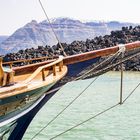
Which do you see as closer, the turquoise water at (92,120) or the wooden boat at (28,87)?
the wooden boat at (28,87)

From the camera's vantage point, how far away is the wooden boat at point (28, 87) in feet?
28.3

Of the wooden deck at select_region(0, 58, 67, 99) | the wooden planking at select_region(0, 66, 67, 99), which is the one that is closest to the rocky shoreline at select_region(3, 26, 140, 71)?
the wooden deck at select_region(0, 58, 67, 99)

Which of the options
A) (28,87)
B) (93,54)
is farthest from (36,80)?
(93,54)

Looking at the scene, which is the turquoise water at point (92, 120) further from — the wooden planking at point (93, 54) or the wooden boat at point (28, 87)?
the wooden planking at point (93, 54)

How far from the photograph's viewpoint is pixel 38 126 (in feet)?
61.1

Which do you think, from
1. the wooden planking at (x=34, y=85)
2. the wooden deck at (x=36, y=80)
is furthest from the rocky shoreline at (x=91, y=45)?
the wooden planking at (x=34, y=85)

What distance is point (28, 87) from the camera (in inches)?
348

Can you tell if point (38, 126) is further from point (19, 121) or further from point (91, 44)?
point (91, 44)

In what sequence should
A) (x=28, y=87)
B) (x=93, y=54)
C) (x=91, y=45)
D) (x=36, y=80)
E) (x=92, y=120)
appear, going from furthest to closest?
(x=91, y=45) < (x=92, y=120) < (x=93, y=54) < (x=36, y=80) < (x=28, y=87)

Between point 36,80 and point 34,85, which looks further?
point 36,80

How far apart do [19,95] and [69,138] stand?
7.76 meters

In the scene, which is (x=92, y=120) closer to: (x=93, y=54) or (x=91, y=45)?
(x=93, y=54)

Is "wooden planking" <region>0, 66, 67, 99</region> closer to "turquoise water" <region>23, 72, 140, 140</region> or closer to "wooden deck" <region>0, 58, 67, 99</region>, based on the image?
"wooden deck" <region>0, 58, 67, 99</region>

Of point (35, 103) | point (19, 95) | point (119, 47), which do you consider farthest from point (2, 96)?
point (119, 47)
